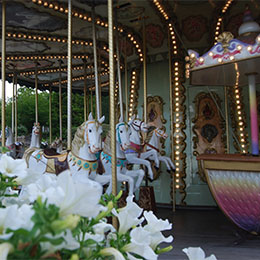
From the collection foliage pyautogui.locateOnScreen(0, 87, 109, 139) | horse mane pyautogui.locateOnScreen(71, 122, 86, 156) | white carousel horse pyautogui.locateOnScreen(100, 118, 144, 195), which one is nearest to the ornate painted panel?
white carousel horse pyautogui.locateOnScreen(100, 118, 144, 195)

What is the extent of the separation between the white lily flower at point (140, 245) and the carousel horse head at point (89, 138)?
355 cm

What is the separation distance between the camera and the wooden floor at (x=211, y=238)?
11.1ft

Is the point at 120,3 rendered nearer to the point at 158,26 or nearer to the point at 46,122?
the point at 158,26

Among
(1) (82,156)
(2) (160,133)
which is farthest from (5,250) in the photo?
(2) (160,133)

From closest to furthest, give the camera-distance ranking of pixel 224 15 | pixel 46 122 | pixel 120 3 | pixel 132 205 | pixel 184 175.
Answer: pixel 132 205 → pixel 120 3 → pixel 224 15 → pixel 184 175 → pixel 46 122

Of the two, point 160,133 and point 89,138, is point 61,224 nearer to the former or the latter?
point 89,138

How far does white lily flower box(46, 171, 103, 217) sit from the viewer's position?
0.37m

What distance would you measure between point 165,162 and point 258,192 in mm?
3153

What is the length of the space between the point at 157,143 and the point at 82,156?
3128mm

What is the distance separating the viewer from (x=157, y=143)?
7059mm

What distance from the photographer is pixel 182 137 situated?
7.01m

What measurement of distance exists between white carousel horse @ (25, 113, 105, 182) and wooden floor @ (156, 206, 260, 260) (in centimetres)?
145

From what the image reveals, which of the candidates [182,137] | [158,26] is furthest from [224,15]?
[182,137]

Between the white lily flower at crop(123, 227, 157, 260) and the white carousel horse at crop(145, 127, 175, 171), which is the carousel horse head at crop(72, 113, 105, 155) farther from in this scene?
the white lily flower at crop(123, 227, 157, 260)
